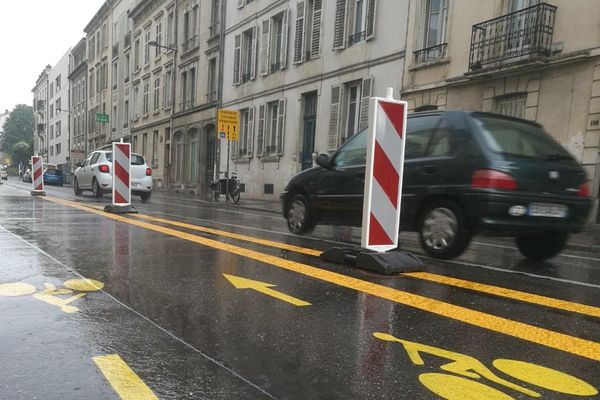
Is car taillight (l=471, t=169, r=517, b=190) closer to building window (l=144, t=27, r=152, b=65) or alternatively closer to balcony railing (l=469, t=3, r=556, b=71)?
balcony railing (l=469, t=3, r=556, b=71)

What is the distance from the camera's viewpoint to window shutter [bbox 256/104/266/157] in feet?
75.7

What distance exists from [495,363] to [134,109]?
4267cm

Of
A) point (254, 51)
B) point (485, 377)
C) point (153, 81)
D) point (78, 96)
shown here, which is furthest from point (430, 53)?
point (78, 96)

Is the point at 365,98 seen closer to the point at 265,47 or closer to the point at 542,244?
the point at 265,47

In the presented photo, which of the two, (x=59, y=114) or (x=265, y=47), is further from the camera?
(x=59, y=114)

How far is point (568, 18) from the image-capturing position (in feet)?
37.7

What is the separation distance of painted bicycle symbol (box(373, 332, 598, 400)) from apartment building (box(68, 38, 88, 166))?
5599 centimetres

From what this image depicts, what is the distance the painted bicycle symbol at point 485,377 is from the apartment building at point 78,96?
5599 centimetres

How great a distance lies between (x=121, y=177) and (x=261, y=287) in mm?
7280

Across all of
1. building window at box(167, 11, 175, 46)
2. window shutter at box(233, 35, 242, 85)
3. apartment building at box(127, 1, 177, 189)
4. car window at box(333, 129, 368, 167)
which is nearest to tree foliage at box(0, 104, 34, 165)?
apartment building at box(127, 1, 177, 189)

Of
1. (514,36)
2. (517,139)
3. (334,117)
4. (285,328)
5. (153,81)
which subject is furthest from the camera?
(153,81)

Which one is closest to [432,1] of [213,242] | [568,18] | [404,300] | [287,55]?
[568,18]

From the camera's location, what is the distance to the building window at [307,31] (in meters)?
19.6

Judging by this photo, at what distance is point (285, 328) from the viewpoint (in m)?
3.03
